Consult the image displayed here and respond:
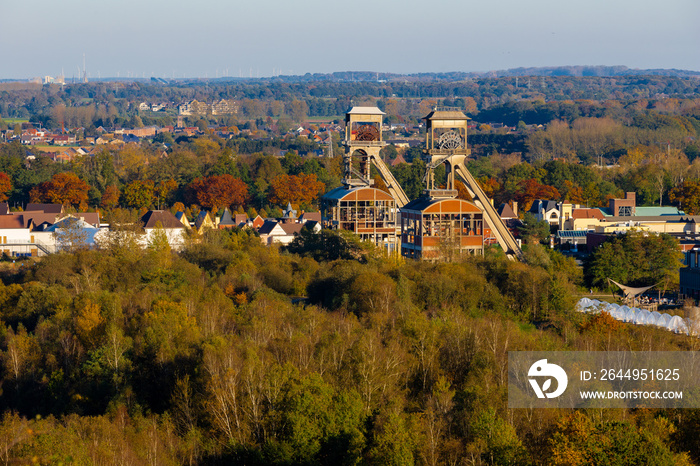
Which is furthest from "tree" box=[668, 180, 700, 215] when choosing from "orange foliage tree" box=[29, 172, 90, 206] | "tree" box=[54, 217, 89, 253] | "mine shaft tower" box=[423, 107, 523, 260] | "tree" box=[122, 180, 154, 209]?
"orange foliage tree" box=[29, 172, 90, 206]

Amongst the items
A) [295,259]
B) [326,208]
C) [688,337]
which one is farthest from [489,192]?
[688,337]

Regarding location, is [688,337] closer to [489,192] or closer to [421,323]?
[421,323]

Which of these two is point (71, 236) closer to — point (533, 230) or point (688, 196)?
point (533, 230)

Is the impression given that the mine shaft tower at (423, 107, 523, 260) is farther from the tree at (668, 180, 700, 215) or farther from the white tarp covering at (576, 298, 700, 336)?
the tree at (668, 180, 700, 215)

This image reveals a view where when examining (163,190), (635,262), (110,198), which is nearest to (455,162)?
(635,262)

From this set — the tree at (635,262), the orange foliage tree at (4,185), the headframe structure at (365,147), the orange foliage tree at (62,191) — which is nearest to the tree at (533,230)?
the headframe structure at (365,147)

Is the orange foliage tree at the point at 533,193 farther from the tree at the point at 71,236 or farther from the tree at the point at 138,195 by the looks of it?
the tree at the point at 71,236
